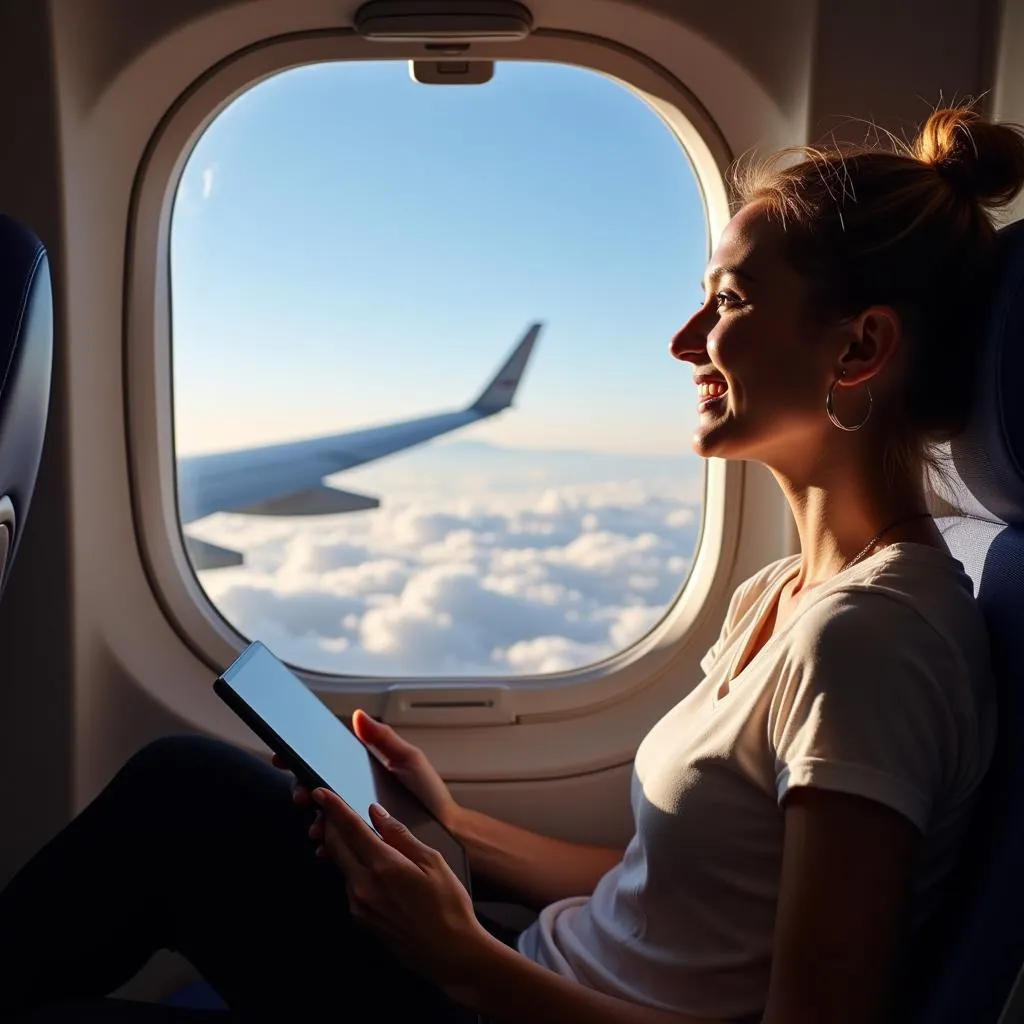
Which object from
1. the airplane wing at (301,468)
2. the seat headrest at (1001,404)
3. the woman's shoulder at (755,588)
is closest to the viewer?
the seat headrest at (1001,404)

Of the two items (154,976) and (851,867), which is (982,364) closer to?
(851,867)

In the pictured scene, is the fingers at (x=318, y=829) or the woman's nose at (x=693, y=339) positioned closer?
the fingers at (x=318, y=829)

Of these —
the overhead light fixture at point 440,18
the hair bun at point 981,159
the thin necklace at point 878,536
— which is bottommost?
the thin necklace at point 878,536

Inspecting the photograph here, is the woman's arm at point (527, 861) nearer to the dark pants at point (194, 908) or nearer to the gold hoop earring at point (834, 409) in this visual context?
the dark pants at point (194, 908)

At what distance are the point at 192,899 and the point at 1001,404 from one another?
39.5 inches

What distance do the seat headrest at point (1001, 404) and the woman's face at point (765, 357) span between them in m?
0.12

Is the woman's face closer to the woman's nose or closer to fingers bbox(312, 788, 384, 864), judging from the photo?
the woman's nose

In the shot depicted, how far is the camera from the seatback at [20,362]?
43.9 inches

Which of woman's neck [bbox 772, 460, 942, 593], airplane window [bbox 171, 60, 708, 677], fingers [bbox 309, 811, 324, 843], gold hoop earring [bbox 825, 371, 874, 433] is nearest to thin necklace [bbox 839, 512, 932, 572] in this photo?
woman's neck [bbox 772, 460, 942, 593]

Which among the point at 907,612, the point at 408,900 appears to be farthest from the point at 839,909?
the point at 408,900

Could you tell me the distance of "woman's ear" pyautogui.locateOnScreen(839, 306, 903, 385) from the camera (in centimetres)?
104

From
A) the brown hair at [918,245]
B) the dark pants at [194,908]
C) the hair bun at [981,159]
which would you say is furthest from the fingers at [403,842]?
the hair bun at [981,159]

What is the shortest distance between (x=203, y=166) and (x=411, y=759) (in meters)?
1.07

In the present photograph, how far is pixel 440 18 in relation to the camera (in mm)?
1648
